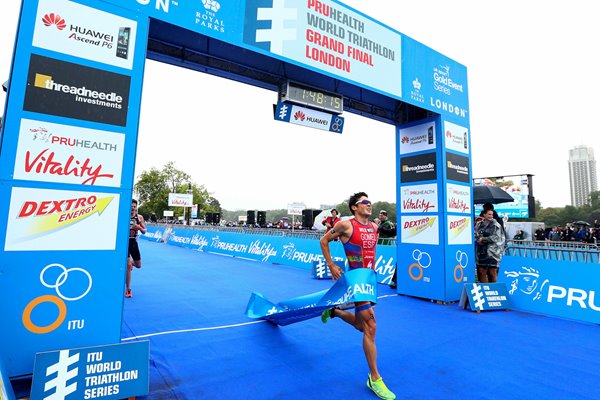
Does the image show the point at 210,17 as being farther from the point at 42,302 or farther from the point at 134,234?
the point at 134,234

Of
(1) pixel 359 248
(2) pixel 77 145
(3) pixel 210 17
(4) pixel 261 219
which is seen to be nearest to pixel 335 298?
(1) pixel 359 248

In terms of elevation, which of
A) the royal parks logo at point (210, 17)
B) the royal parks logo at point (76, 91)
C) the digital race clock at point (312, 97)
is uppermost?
the royal parks logo at point (210, 17)

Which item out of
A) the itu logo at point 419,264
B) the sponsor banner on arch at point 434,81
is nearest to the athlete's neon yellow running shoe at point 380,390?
the itu logo at point 419,264

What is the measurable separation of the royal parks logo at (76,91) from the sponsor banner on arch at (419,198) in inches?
237

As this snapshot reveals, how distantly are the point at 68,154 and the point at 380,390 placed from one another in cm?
365

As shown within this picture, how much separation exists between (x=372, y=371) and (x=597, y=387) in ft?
7.33

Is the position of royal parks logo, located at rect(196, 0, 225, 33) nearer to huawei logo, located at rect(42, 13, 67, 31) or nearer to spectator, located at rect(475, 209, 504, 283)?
huawei logo, located at rect(42, 13, 67, 31)

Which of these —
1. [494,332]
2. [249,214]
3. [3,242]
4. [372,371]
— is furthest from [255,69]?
[249,214]

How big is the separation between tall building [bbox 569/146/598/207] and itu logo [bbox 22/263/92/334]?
365 feet

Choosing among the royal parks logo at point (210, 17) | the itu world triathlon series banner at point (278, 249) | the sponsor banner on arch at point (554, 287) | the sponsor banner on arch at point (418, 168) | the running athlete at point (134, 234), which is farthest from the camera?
the itu world triathlon series banner at point (278, 249)

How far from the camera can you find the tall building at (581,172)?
86062 mm

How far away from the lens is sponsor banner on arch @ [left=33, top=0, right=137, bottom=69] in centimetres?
311

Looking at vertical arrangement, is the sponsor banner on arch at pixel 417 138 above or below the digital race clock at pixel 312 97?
below

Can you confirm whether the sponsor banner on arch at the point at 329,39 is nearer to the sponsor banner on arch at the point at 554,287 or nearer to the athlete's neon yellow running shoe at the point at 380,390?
the sponsor banner on arch at the point at 554,287
